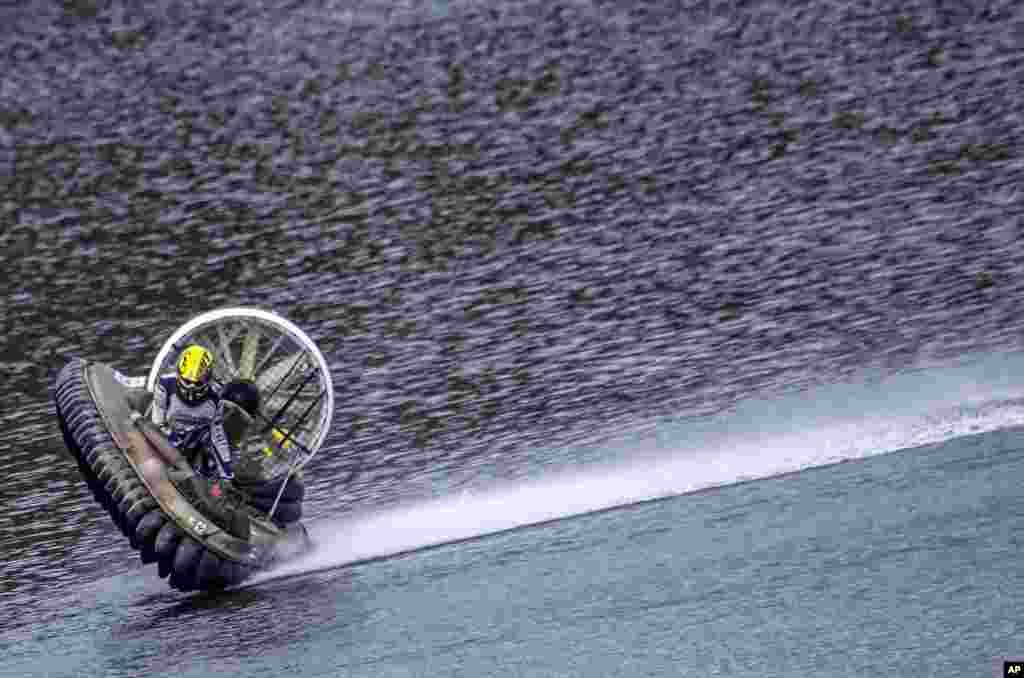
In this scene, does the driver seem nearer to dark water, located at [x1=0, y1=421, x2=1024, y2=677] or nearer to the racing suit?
the racing suit

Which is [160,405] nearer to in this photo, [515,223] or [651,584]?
[651,584]

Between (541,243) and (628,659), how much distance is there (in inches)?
398

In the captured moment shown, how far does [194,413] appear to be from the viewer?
12.3 metres

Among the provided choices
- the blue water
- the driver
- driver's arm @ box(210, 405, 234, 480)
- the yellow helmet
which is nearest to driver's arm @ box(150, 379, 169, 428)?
the driver

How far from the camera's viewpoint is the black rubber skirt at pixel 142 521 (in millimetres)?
11789

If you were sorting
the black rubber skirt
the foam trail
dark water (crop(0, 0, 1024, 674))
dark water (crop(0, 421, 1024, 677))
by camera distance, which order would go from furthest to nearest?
dark water (crop(0, 0, 1024, 674)), the foam trail, the black rubber skirt, dark water (crop(0, 421, 1024, 677))

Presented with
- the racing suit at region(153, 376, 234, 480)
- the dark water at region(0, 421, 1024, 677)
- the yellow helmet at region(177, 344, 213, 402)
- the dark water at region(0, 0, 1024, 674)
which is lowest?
the dark water at region(0, 421, 1024, 677)

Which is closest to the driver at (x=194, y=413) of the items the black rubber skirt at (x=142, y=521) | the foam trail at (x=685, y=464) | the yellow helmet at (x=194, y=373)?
the yellow helmet at (x=194, y=373)

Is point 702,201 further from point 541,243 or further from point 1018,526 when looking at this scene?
point 1018,526

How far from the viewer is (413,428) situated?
15562 millimetres

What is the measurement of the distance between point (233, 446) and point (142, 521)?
46.5 inches

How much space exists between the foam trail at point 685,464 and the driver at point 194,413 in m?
0.99

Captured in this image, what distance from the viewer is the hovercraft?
467 inches

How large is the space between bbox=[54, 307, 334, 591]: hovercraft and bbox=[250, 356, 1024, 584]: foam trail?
52cm
